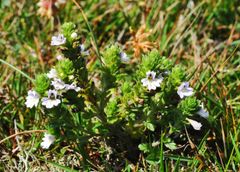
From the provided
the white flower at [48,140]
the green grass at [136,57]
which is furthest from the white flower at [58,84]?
the green grass at [136,57]

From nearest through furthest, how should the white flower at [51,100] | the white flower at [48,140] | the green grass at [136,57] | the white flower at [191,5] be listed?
1. the white flower at [51,100]
2. the white flower at [48,140]
3. the green grass at [136,57]
4. the white flower at [191,5]

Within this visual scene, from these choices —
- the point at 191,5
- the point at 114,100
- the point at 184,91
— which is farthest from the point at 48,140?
the point at 191,5

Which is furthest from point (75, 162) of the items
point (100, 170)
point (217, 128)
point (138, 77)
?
point (217, 128)

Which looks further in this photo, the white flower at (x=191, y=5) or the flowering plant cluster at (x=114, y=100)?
the white flower at (x=191, y=5)

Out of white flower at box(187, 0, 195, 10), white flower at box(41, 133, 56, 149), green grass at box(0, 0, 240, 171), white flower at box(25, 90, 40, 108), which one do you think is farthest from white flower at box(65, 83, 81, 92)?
white flower at box(187, 0, 195, 10)

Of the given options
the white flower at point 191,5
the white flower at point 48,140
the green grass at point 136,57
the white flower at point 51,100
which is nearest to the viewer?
the white flower at point 51,100

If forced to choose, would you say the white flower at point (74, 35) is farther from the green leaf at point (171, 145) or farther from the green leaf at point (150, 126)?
the green leaf at point (171, 145)

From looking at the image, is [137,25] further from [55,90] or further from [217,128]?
[55,90]

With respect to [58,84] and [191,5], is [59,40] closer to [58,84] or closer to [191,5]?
[58,84]
